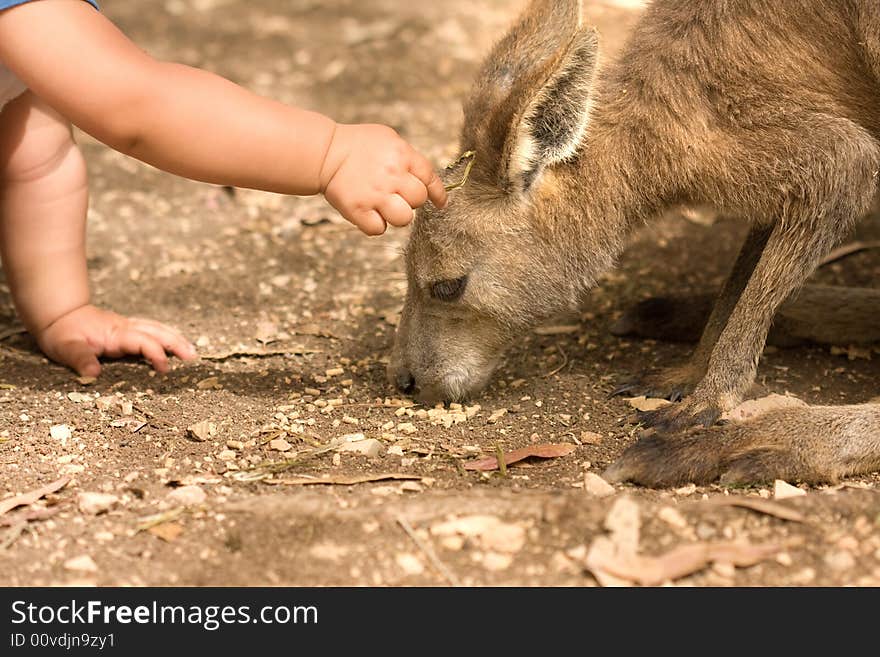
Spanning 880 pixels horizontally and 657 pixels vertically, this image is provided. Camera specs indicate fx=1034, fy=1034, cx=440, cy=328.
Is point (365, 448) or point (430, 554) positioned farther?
point (365, 448)

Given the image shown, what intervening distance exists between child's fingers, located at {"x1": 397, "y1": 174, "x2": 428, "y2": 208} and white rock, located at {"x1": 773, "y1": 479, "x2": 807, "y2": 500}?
1.30m

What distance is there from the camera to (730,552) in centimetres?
241

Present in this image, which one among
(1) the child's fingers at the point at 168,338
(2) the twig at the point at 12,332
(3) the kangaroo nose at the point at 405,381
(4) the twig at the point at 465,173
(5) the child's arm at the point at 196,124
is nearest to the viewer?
(5) the child's arm at the point at 196,124

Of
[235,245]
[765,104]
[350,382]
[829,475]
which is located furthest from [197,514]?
[235,245]

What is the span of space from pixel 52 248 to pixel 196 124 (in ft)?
3.89

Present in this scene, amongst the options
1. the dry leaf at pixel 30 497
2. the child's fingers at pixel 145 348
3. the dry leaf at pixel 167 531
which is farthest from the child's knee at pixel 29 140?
the dry leaf at pixel 167 531

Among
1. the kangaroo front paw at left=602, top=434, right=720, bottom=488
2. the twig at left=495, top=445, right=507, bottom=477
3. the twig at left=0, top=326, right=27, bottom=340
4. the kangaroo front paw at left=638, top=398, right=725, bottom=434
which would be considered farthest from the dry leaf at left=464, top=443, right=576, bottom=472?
the twig at left=0, top=326, right=27, bottom=340

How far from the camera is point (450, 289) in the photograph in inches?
140

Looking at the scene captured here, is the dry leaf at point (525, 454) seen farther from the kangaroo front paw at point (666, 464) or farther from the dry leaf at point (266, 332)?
the dry leaf at point (266, 332)

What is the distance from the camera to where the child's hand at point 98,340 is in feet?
12.3

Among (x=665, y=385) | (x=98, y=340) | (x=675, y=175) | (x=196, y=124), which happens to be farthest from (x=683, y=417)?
(x=98, y=340)

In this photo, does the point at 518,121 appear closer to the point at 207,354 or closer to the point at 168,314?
the point at 207,354

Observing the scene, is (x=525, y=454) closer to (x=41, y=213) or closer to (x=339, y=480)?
(x=339, y=480)

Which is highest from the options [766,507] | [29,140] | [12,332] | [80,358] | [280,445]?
[29,140]
